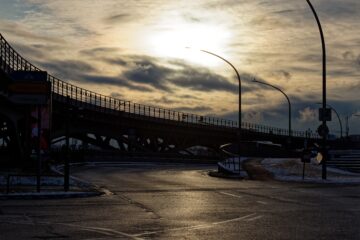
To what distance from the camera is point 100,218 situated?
575 inches

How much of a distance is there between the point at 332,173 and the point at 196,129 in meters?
64.6

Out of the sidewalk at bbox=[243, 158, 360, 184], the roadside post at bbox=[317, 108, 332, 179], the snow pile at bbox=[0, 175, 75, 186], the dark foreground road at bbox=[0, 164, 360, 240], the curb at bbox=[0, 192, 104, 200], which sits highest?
the roadside post at bbox=[317, 108, 332, 179]

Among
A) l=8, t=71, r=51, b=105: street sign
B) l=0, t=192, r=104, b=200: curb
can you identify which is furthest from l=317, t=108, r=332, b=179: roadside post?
l=8, t=71, r=51, b=105: street sign

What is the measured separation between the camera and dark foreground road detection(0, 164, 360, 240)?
1200 centimetres

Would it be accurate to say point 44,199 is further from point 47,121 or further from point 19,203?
point 47,121

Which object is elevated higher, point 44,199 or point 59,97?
point 59,97

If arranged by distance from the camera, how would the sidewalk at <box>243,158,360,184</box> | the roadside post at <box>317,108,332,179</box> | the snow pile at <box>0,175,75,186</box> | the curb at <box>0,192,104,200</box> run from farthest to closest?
the roadside post at <box>317,108,332,179</box> → the sidewalk at <box>243,158,360,184</box> → the snow pile at <box>0,175,75,186</box> → the curb at <box>0,192,104,200</box>

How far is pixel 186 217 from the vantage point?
14930 mm

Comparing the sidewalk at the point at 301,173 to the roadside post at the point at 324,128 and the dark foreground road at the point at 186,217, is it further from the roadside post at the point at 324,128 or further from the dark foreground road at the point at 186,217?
the dark foreground road at the point at 186,217

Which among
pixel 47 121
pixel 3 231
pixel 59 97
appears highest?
pixel 59 97

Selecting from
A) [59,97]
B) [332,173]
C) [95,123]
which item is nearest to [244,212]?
[332,173]

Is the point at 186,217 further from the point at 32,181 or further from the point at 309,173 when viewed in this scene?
the point at 309,173

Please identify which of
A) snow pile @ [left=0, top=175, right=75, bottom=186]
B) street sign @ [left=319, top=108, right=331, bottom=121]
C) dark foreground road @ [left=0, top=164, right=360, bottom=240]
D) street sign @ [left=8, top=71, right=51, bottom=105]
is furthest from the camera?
street sign @ [left=319, top=108, right=331, bottom=121]

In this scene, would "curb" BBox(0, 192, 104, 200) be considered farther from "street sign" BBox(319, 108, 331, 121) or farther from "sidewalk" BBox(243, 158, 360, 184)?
"street sign" BBox(319, 108, 331, 121)
